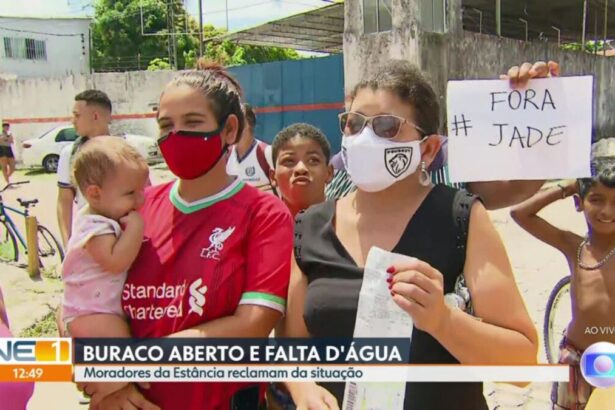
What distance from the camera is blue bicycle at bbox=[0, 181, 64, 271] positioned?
6303 millimetres

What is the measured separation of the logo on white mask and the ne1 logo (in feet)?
3.49

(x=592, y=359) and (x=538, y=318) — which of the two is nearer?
(x=592, y=359)

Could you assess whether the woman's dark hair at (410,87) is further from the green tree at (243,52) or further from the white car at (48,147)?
the green tree at (243,52)

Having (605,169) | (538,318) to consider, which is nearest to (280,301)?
(605,169)

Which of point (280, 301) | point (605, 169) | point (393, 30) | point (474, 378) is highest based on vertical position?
point (393, 30)

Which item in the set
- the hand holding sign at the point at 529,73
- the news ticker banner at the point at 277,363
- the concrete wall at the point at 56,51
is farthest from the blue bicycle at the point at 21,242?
the concrete wall at the point at 56,51

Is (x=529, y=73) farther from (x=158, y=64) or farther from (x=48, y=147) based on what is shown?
(x=158, y=64)

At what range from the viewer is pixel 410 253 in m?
1.40

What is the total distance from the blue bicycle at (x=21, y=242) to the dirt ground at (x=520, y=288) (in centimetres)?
18

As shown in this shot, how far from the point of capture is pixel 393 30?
862 centimetres

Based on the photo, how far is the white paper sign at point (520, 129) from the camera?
1.69 metres

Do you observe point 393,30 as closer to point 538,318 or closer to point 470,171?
point 538,318

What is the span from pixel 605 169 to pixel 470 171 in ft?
2.63

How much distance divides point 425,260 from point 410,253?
39mm
